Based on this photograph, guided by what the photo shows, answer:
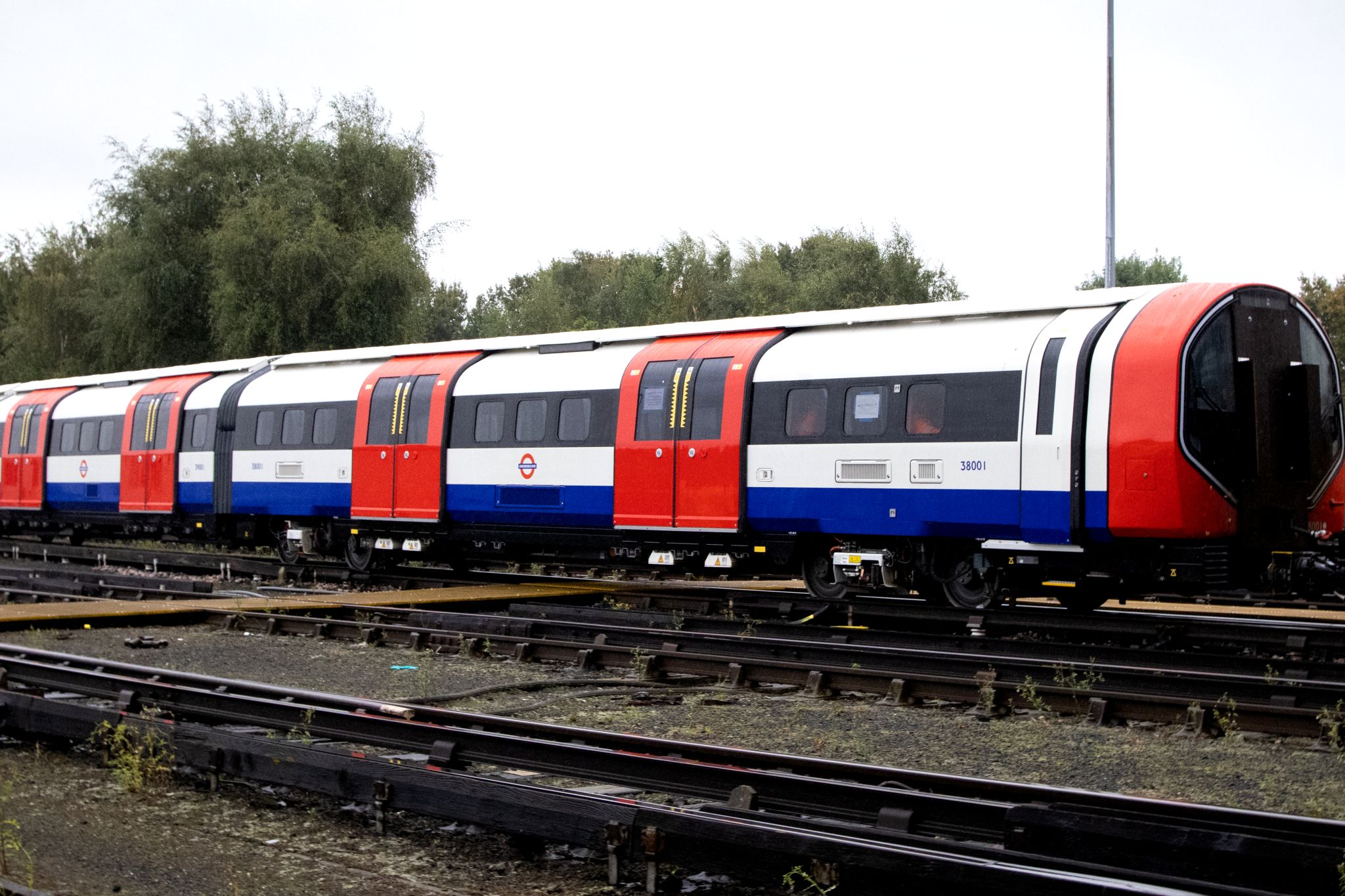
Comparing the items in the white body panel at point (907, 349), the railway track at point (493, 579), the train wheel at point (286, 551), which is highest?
the white body panel at point (907, 349)

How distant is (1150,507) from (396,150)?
113 ft

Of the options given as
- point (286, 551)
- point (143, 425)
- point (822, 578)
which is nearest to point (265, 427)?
point (286, 551)

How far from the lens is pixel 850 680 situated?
10875 millimetres

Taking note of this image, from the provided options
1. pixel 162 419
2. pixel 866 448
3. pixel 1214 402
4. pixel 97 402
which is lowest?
pixel 866 448

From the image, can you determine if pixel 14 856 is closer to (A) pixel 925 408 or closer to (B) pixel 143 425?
(A) pixel 925 408

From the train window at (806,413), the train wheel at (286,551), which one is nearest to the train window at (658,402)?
the train window at (806,413)

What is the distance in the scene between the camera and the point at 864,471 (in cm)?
1495

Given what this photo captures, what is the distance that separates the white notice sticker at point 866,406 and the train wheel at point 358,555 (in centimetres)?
969

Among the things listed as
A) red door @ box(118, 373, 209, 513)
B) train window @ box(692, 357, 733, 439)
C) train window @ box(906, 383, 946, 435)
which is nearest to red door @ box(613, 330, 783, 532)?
train window @ box(692, 357, 733, 439)

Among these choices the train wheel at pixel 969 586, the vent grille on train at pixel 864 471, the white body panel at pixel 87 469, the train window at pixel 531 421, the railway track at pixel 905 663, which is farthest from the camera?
the white body panel at pixel 87 469

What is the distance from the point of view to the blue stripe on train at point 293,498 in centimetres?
2131

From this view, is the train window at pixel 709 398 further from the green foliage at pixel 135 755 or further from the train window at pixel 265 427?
the train window at pixel 265 427

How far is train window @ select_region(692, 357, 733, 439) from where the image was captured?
16.2m

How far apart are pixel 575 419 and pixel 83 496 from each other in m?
→ 15.6
